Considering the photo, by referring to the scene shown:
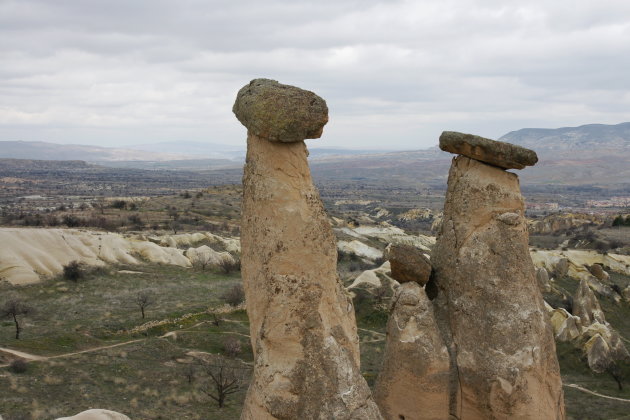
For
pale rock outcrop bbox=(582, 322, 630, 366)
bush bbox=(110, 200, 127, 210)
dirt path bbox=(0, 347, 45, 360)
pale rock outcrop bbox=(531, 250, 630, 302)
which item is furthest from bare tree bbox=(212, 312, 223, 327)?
bush bbox=(110, 200, 127, 210)

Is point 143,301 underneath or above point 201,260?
above

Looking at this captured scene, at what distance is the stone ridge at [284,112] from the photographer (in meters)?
7.54

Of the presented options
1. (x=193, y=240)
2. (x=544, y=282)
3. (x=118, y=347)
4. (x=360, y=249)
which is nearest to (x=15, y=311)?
(x=118, y=347)

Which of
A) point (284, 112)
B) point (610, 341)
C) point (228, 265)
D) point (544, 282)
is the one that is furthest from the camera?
point (228, 265)

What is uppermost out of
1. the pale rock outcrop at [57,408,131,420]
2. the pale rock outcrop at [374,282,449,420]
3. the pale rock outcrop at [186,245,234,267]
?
the pale rock outcrop at [374,282,449,420]

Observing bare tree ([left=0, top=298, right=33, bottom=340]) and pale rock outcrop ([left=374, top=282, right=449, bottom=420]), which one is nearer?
pale rock outcrop ([left=374, top=282, right=449, bottom=420])

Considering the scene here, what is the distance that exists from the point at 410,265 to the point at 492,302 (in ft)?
4.90

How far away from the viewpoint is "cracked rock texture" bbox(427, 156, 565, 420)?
912 centimetres

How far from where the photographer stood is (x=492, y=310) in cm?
933

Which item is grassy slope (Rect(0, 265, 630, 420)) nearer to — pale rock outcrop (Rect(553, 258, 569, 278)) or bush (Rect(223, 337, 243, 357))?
bush (Rect(223, 337, 243, 357))

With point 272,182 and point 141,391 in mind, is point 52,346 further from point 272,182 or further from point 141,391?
point 272,182

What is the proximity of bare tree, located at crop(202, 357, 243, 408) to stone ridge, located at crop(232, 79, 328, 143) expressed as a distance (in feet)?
38.1

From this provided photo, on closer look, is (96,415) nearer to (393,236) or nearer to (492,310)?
(492,310)

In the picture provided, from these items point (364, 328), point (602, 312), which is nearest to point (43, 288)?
point (364, 328)
